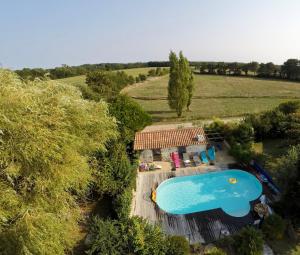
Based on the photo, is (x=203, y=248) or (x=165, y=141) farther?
(x=165, y=141)

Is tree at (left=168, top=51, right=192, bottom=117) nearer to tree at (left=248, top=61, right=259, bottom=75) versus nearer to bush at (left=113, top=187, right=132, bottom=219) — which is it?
bush at (left=113, top=187, right=132, bottom=219)

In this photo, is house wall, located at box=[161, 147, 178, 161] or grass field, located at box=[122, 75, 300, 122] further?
grass field, located at box=[122, 75, 300, 122]

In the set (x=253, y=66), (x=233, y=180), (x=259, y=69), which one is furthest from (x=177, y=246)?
(x=253, y=66)

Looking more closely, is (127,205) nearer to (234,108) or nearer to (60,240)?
(60,240)

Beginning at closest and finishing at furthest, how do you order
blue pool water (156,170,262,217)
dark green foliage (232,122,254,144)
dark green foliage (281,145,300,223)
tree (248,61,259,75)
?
dark green foliage (281,145,300,223), blue pool water (156,170,262,217), dark green foliage (232,122,254,144), tree (248,61,259,75)

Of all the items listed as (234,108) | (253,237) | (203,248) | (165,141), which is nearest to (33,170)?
(203,248)

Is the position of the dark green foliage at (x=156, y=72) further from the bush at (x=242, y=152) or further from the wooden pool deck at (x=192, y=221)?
the wooden pool deck at (x=192, y=221)

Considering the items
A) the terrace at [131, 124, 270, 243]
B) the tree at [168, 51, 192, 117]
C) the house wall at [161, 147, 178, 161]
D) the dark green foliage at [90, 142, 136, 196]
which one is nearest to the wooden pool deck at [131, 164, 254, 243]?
the terrace at [131, 124, 270, 243]
